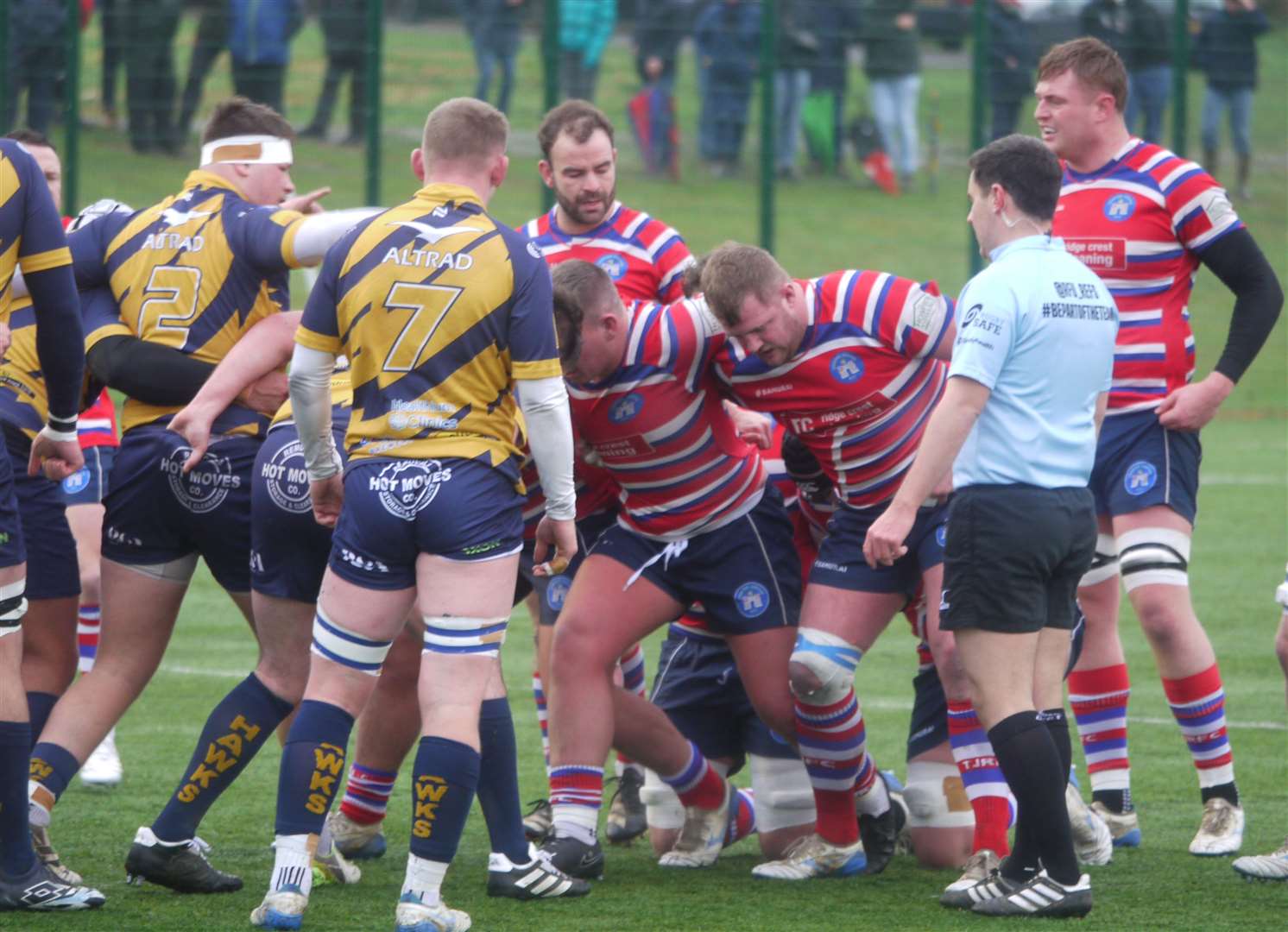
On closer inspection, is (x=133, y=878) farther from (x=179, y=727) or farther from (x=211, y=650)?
(x=211, y=650)

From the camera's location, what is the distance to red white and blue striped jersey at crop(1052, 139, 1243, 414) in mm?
5617

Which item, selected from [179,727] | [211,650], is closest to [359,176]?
[211,650]

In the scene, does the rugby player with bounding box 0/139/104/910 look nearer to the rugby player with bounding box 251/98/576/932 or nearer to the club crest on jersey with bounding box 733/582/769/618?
the rugby player with bounding box 251/98/576/932

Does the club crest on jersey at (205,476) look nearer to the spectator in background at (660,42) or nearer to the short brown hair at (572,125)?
the short brown hair at (572,125)

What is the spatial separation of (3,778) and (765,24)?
1043cm

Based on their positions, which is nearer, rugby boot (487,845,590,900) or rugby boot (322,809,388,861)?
rugby boot (487,845,590,900)

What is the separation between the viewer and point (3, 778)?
430cm

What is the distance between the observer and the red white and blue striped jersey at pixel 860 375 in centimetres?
496

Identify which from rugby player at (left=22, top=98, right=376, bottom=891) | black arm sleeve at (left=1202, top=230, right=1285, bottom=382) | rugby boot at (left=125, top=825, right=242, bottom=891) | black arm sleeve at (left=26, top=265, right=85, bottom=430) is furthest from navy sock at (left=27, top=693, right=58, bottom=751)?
black arm sleeve at (left=1202, top=230, right=1285, bottom=382)

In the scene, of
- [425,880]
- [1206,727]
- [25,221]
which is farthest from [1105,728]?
[25,221]

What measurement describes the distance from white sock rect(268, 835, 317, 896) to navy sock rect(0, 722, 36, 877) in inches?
23.7

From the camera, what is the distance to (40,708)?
16.5ft

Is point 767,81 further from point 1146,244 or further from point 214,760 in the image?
point 214,760

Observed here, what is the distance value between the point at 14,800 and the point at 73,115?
9.23 m
